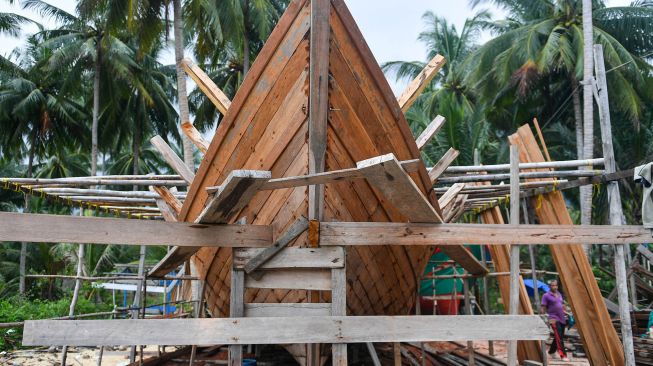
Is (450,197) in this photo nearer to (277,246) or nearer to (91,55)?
(277,246)

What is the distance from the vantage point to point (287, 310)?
443 centimetres

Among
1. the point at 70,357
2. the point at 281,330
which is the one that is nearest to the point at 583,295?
the point at 281,330

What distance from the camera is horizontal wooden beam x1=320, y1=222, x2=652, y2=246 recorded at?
4336 mm

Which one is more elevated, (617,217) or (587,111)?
(587,111)

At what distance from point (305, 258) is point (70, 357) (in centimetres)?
926

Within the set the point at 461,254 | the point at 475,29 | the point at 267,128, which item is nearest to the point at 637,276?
the point at 461,254

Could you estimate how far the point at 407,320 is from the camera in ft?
13.8

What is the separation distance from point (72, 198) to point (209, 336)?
14.0 ft

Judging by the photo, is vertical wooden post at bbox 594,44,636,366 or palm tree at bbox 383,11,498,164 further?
palm tree at bbox 383,11,498,164

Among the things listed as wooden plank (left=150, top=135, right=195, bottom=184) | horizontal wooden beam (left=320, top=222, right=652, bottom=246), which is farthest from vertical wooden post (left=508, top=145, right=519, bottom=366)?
wooden plank (left=150, top=135, right=195, bottom=184)

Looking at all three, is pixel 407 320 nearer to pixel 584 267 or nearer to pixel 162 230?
pixel 162 230

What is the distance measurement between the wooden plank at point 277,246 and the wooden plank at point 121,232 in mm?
→ 140

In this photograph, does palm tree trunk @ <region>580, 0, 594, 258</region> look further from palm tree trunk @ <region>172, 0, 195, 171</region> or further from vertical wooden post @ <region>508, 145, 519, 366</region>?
palm tree trunk @ <region>172, 0, 195, 171</region>

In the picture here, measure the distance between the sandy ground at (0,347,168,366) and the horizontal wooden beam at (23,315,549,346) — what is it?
22.7 feet
